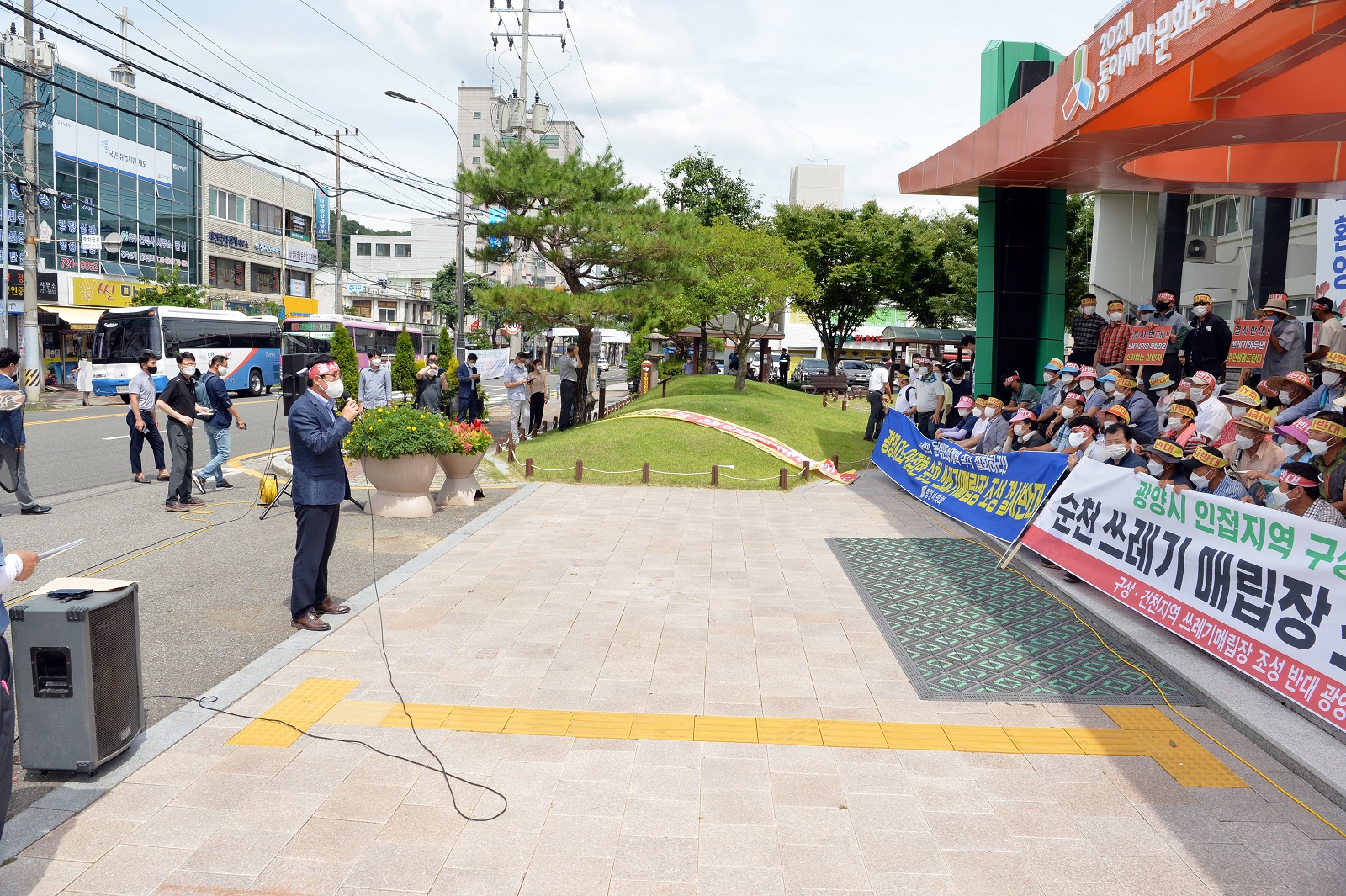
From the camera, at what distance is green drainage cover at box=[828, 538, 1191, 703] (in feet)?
19.8

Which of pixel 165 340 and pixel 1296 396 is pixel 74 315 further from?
pixel 1296 396

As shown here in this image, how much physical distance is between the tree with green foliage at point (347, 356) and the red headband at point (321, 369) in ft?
59.9

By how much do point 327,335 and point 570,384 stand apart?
20366mm

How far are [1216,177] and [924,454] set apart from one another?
5.22 metres

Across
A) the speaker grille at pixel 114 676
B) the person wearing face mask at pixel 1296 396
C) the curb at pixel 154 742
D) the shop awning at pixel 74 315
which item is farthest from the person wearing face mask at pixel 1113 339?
the shop awning at pixel 74 315

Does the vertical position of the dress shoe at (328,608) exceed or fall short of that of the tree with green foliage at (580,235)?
it falls short

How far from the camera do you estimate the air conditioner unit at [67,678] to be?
4.36m

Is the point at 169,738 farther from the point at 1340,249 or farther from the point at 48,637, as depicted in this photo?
the point at 1340,249

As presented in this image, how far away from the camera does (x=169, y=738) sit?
16.4 ft

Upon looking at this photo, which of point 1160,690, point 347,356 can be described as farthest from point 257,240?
point 1160,690

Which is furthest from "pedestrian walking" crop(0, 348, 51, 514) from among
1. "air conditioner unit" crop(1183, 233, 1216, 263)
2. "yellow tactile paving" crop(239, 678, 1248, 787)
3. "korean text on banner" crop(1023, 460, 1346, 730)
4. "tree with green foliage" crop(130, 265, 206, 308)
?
"tree with green foliage" crop(130, 265, 206, 308)

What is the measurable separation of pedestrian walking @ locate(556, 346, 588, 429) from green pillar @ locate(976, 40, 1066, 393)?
925 cm

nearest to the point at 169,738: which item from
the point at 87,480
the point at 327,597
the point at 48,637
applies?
the point at 48,637

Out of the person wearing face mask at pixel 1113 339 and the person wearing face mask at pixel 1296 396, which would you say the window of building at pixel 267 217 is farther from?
the person wearing face mask at pixel 1296 396
